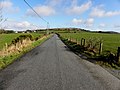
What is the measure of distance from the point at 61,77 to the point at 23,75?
169cm

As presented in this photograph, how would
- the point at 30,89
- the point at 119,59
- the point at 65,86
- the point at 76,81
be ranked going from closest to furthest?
1. the point at 30,89
2. the point at 65,86
3. the point at 76,81
4. the point at 119,59

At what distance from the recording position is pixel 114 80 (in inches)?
376

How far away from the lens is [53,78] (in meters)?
9.50

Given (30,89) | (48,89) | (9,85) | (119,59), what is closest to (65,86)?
(48,89)

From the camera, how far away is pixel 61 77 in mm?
9773

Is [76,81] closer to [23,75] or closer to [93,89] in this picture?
[93,89]

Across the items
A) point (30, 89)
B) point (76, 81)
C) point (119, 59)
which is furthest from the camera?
point (119, 59)

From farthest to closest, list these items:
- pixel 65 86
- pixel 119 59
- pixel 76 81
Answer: pixel 119 59 → pixel 76 81 → pixel 65 86

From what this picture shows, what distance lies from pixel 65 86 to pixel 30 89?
4.08ft

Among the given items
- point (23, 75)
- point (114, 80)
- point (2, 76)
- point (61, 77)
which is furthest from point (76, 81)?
point (2, 76)

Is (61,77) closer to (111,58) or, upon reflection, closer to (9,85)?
(9,85)

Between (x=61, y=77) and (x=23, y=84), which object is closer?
(x=23, y=84)

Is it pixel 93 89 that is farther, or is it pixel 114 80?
pixel 114 80

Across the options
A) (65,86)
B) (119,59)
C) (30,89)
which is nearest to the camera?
(30,89)
